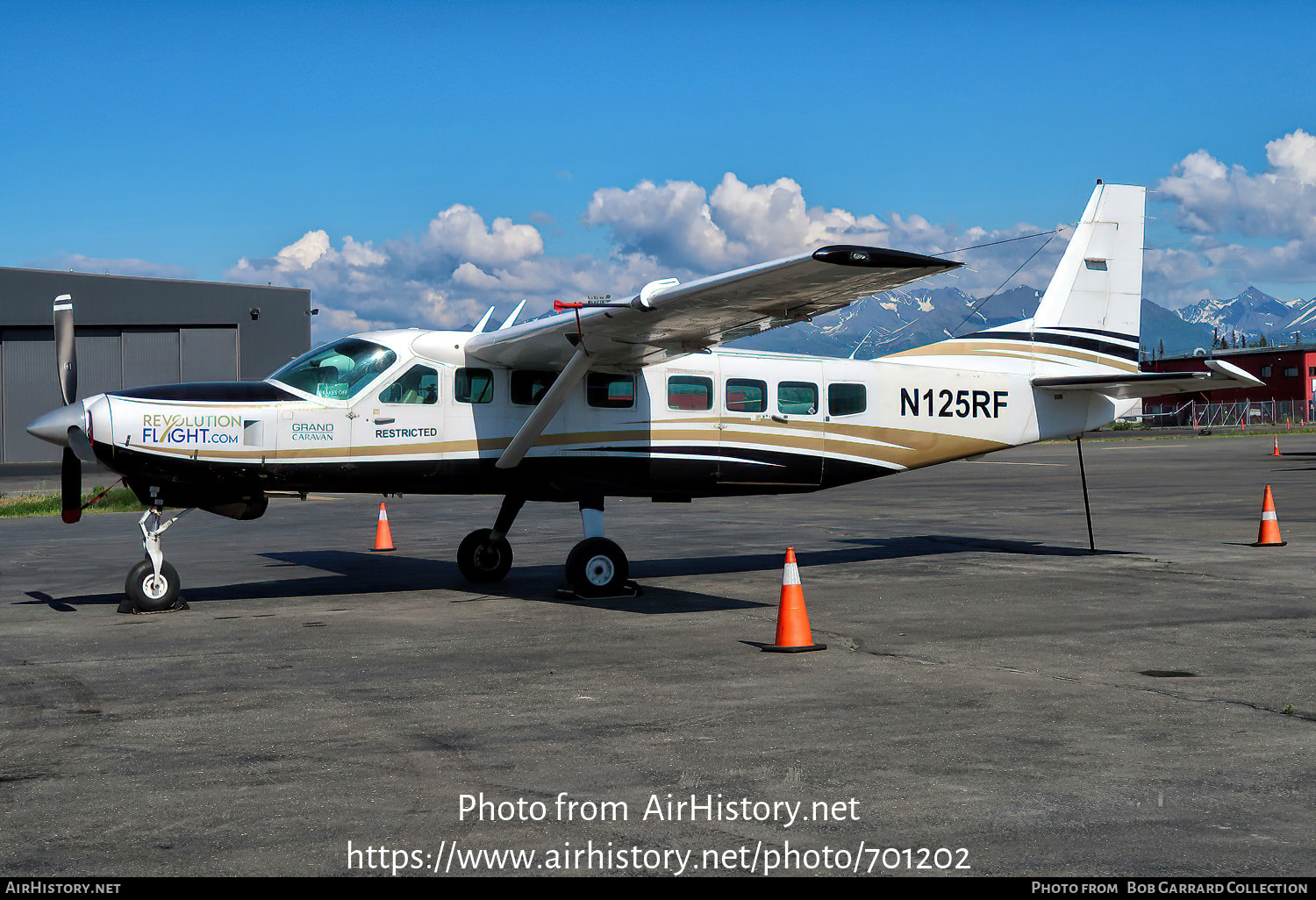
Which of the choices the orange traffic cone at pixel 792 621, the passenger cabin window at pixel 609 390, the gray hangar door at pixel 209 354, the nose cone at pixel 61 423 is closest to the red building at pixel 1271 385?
the gray hangar door at pixel 209 354

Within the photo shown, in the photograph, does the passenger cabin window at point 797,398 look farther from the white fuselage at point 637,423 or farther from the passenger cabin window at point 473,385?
the passenger cabin window at point 473,385

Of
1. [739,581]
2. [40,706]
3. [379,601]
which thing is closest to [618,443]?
[739,581]

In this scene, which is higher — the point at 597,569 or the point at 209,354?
the point at 209,354

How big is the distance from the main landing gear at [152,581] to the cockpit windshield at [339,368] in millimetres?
1968

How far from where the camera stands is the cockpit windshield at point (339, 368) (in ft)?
42.3

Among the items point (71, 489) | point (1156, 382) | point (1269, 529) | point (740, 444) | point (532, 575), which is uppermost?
point (1156, 382)

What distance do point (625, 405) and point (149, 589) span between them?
576 cm

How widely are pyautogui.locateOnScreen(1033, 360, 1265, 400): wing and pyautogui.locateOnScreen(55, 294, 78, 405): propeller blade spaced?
12.5 meters

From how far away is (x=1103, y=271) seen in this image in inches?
668

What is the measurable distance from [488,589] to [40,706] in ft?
21.3

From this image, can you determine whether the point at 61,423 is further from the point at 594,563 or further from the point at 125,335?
the point at 125,335

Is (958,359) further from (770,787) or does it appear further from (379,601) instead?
(770,787)

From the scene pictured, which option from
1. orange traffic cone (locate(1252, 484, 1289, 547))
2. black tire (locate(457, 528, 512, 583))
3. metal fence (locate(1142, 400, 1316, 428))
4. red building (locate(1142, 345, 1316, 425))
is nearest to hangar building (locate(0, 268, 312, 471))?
black tire (locate(457, 528, 512, 583))

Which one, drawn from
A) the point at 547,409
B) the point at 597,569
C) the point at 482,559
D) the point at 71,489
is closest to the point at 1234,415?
the point at 482,559
